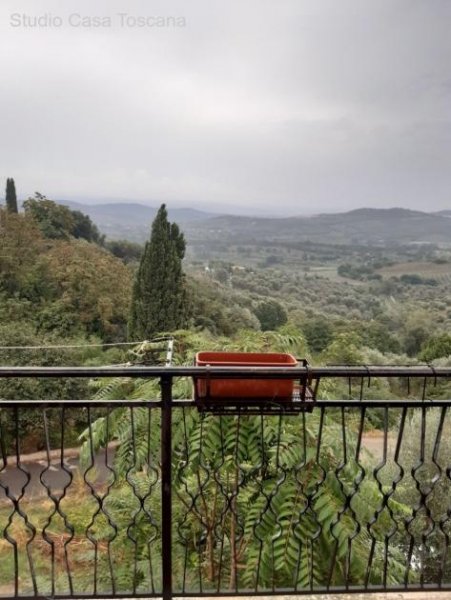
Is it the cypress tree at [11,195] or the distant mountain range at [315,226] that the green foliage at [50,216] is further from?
the distant mountain range at [315,226]

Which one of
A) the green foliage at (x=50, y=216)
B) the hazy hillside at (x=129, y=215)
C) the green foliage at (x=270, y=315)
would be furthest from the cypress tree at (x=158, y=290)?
the hazy hillside at (x=129, y=215)

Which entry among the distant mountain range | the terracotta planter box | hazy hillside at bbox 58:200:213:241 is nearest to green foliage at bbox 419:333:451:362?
the terracotta planter box

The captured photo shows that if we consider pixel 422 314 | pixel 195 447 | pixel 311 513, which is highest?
pixel 195 447

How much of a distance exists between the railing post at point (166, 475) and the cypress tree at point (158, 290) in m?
15.8

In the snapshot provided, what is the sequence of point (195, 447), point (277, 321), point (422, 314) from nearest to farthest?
point (195, 447), point (277, 321), point (422, 314)

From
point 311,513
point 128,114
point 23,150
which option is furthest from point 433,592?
point 23,150

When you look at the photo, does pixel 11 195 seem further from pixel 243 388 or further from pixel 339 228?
pixel 339 228

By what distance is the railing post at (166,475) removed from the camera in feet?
5.06

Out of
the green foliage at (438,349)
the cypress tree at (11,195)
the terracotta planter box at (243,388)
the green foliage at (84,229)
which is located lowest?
the green foliage at (438,349)

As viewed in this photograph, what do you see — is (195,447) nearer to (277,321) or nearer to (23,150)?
(23,150)

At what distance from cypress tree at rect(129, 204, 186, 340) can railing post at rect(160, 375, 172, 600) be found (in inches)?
622

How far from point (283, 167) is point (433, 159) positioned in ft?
29.8

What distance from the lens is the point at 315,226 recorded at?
253ft

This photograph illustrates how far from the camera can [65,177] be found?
101 feet
